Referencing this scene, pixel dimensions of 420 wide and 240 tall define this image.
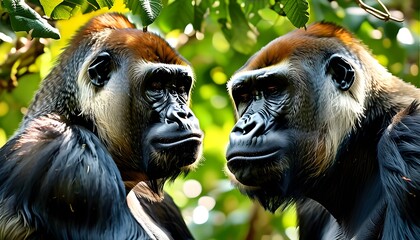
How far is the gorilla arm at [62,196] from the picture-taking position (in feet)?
20.1

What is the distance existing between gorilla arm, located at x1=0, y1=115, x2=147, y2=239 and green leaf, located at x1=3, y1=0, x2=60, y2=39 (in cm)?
105

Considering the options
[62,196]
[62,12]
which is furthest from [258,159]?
[62,12]

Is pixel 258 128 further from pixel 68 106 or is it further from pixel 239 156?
pixel 68 106

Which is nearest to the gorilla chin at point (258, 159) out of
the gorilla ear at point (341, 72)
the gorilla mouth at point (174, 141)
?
the gorilla mouth at point (174, 141)

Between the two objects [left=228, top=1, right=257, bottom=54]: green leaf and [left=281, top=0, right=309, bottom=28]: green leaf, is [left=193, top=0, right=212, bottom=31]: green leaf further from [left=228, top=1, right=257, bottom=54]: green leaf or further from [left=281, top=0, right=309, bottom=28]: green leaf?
[left=281, top=0, right=309, bottom=28]: green leaf

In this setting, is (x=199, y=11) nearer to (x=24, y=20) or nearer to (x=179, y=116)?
(x=179, y=116)

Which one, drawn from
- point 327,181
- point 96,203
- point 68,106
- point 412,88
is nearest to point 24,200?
point 96,203

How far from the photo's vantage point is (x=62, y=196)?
613cm

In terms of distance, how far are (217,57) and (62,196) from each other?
4.17 m

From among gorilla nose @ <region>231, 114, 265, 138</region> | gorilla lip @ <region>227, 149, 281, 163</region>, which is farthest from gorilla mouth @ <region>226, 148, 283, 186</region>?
gorilla nose @ <region>231, 114, 265, 138</region>

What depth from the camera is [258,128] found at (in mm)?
6332

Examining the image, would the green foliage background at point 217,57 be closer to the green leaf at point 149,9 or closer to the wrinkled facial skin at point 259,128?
the wrinkled facial skin at point 259,128

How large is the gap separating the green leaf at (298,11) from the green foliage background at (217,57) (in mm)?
12

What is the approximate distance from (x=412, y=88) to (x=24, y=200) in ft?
8.78
